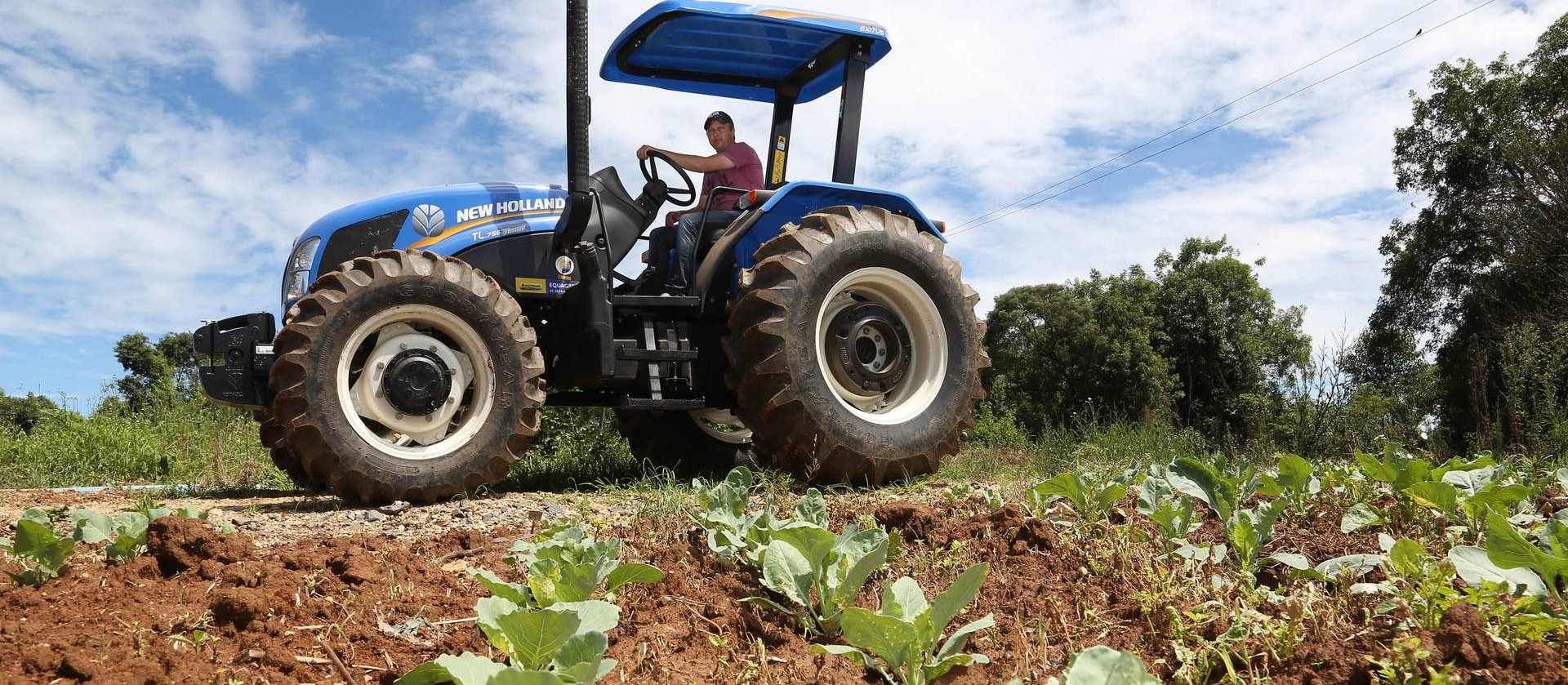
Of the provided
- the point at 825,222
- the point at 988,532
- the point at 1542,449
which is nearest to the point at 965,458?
the point at 825,222

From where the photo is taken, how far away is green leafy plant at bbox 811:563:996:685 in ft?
4.94

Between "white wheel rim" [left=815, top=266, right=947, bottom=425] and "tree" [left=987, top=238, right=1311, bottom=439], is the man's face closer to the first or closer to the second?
"white wheel rim" [left=815, top=266, right=947, bottom=425]

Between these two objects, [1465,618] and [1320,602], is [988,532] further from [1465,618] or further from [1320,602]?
[1465,618]

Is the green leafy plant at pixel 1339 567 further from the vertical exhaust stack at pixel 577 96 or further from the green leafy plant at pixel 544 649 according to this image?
the vertical exhaust stack at pixel 577 96

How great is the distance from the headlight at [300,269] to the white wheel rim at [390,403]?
0.71 meters

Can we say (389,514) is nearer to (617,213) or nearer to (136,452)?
(617,213)

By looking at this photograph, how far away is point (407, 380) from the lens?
168 inches

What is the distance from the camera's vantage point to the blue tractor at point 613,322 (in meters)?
4.23

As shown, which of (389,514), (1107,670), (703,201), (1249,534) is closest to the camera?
(1107,670)

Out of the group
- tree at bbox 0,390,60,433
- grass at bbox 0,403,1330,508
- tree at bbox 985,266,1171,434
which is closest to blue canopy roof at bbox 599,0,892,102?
grass at bbox 0,403,1330,508

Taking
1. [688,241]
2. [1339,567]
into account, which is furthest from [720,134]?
[1339,567]

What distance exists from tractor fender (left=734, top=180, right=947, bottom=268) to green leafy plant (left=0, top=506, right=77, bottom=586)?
3238mm

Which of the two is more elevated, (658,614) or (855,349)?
(855,349)

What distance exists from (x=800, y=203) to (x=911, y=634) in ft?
13.0
